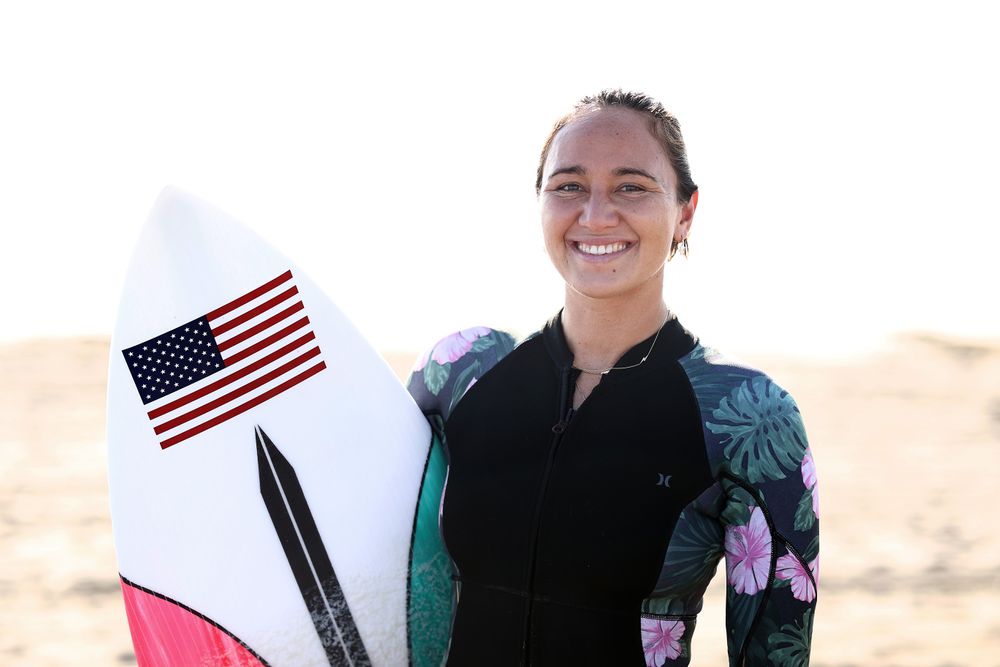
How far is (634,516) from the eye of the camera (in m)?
1.80

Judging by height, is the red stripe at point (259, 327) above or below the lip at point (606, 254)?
below

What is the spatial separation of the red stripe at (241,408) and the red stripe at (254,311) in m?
0.15

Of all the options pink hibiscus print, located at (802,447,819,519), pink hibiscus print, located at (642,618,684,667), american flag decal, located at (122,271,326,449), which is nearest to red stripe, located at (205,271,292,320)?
american flag decal, located at (122,271,326,449)

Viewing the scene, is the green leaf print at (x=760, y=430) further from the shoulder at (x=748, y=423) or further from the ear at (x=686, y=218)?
the ear at (x=686, y=218)

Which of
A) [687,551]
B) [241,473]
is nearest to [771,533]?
[687,551]

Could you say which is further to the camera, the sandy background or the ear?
the sandy background

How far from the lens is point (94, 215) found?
2392 centimetres

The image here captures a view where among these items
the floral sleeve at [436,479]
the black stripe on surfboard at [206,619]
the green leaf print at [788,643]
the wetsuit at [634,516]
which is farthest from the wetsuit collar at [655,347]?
the black stripe on surfboard at [206,619]

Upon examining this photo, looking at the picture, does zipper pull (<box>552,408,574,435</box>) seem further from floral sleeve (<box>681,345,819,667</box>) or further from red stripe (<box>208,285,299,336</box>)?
red stripe (<box>208,285,299,336</box>)

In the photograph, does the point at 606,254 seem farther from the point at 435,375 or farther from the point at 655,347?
the point at 435,375

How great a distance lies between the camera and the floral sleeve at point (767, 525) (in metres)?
1.74

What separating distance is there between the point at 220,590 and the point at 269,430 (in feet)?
1.08

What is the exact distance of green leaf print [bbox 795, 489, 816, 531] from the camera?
68.7 inches

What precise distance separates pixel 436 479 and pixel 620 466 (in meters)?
0.51
